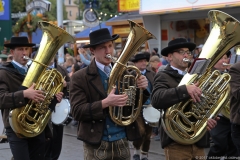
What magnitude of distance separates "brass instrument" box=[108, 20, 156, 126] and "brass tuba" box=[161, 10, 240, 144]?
41 cm

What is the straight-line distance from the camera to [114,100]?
4.28 meters

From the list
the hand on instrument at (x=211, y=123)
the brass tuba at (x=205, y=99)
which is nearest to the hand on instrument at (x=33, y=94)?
the brass tuba at (x=205, y=99)

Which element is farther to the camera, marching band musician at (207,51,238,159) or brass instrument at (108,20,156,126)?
marching band musician at (207,51,238,159)

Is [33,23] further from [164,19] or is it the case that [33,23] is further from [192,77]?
[192,77]

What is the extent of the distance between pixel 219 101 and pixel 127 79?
1.09 m

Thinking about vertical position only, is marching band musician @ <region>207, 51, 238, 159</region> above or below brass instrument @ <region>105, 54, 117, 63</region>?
below

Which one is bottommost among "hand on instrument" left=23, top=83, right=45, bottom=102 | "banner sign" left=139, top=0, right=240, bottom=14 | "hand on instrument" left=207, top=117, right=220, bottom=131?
"hand on instrument" left=207, top=117, right=220, bottom=131

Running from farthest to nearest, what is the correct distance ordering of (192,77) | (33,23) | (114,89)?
(33,23) → (192,77) → (114,89)

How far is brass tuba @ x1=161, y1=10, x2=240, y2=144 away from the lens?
15.4ft

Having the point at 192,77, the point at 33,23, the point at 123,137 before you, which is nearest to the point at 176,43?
the point at 192,77

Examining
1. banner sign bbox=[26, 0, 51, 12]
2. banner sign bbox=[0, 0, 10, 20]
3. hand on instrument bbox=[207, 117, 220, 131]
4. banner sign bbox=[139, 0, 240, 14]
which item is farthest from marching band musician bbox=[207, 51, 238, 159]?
banner sign bbox=[26, 0, 51, 12]

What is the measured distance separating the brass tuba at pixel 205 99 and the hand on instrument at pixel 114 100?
0.62 meters

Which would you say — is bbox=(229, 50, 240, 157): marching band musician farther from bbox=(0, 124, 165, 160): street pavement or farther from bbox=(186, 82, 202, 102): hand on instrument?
bbox=(0, 124, 165, 160): street pavement

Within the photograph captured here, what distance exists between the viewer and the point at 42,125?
539cm
